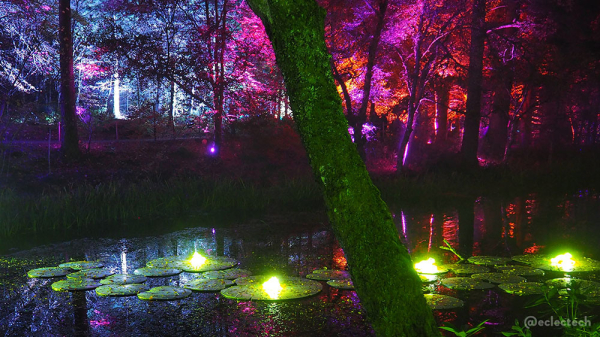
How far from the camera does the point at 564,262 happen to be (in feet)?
21.7

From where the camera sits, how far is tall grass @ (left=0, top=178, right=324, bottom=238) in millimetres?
9484

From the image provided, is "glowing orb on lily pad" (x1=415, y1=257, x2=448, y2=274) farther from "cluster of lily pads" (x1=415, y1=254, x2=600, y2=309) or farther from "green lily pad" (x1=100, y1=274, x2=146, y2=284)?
"green lily pad" (x1=100, y1=274, x2=146, y2=284)

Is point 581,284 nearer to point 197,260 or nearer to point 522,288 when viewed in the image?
point 522,288

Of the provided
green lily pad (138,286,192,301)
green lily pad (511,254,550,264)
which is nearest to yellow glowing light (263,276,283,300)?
green lily pad (138,286,192,301)

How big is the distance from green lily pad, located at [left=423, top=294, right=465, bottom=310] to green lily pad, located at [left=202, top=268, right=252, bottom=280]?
233cm

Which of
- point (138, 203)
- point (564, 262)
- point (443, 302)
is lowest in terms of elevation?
point (443, 302)

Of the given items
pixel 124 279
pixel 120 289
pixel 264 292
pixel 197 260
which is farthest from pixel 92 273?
pixel 264 292

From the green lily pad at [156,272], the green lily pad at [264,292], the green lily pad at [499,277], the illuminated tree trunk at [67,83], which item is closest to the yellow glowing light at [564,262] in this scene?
the green lily pad at [499,277]

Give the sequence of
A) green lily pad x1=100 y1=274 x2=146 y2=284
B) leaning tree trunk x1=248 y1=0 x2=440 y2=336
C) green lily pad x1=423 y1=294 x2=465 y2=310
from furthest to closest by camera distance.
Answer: green lily pad x1=100 y1=274 x2=146 y2=284 < green lily pad x1=423 y1=294 x2=465 y2=310 < leaning tree trunk x1=248 y1=0 x2=440 y2=336

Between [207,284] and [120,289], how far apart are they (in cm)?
97

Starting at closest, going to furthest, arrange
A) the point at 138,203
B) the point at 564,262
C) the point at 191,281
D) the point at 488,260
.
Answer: the point at 191,281 → the point at 564,262 → the point at 488,260 → the point at 138,203

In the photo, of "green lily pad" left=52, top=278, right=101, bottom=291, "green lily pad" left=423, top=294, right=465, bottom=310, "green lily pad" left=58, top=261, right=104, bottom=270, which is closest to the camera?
"green lily pad" left=423, top=294, right=465, bottom=310

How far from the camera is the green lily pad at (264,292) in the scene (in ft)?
17.9

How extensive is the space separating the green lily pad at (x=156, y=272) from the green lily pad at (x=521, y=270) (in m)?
4.22
